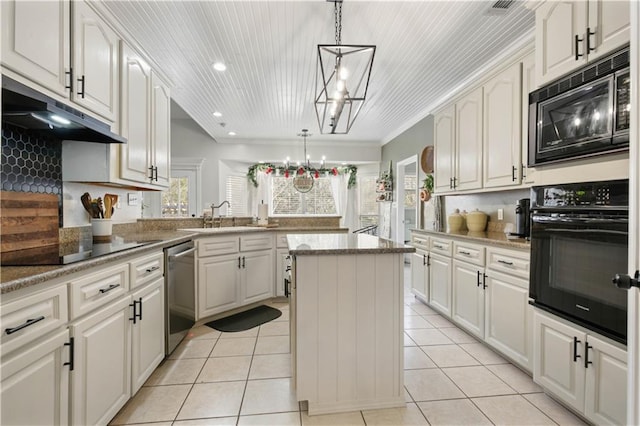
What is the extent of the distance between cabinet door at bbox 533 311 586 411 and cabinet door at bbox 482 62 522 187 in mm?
1200

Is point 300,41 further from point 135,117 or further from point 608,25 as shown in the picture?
point 608,25

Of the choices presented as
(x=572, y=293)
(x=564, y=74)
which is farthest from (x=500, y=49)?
(x=572, y=293)

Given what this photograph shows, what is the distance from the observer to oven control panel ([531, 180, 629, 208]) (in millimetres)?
1385

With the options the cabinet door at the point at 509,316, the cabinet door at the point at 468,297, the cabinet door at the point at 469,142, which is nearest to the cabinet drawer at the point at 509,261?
the cabinet door at the point at 509,316

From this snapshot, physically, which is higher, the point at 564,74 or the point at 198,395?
the point at 564,74

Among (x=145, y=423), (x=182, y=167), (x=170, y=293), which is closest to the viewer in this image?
(x=145, y=423)

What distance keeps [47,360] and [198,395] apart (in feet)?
3.20

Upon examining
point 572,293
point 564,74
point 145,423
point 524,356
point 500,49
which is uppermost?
point 500,49

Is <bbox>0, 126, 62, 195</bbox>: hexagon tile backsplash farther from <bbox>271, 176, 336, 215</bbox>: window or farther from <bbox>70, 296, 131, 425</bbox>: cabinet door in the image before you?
<bbox>271, 176, 336, 215</bbox>: window

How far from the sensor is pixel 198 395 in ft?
6.11

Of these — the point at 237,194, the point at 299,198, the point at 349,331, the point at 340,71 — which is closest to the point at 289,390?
the point at 349,331

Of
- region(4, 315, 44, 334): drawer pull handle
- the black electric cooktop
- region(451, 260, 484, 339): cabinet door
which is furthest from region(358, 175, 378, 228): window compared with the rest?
region(4, 315, 44, 334): drawer pull handle

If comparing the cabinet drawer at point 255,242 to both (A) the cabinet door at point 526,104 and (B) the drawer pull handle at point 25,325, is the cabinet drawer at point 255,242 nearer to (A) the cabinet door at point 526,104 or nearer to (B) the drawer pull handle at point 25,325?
(B) the drawer pull handle at point 25,325

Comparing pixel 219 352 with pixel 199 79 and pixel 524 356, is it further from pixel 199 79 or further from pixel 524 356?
pixel 199 79
